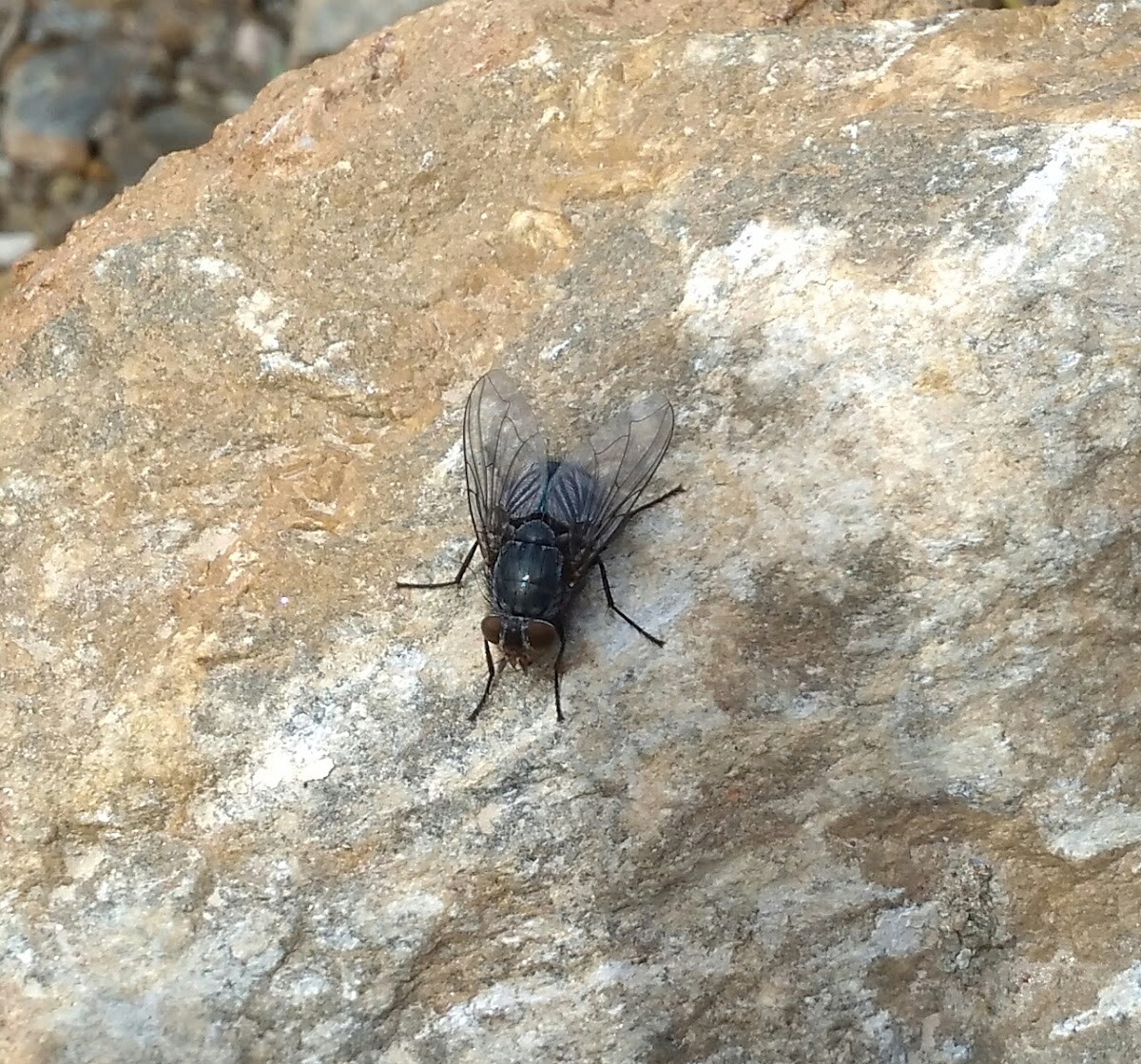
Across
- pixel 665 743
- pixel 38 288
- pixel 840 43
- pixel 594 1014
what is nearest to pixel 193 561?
pixel 38 288

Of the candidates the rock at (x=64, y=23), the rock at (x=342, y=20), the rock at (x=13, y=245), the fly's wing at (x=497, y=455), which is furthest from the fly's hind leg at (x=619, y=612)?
the rock at (x=64, y=23)

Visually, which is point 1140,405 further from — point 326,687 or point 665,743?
point 326,687

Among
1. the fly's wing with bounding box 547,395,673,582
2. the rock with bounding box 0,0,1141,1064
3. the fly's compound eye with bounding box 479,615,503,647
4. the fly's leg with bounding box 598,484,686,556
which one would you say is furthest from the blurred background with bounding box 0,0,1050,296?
the fly's compound eye with bounding box 479,615,503,647

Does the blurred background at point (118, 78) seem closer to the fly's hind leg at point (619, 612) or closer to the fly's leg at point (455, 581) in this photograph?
the fly's leg at point (455, 581)

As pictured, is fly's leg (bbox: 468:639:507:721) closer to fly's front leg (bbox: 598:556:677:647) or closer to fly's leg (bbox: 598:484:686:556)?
fly's front leg (bbox: 598:556:677:647)

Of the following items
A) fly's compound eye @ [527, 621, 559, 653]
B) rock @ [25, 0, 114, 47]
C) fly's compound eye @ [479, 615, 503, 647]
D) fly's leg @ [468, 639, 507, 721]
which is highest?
rock @ [25, 0, 114, 47]

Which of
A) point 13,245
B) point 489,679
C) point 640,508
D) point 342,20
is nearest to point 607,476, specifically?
point 640,508
